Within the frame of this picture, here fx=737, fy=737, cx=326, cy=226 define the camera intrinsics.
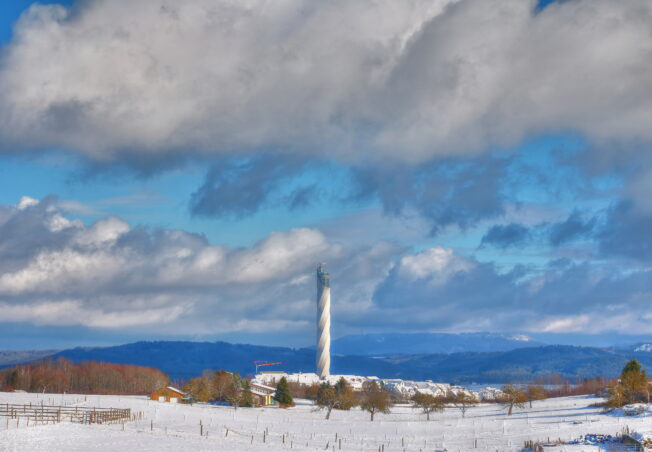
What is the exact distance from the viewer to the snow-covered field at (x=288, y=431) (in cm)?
7550

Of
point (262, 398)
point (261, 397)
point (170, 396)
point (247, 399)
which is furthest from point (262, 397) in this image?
point (170, 396)

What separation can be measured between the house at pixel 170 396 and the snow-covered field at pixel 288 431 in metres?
12.5

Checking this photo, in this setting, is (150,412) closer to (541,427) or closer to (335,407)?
(335,407)

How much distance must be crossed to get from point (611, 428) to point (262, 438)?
1839 inches

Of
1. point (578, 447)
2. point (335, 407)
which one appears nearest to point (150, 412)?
point (335, 407)

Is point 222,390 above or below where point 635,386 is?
above

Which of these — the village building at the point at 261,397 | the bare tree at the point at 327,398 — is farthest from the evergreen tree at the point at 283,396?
the bare tree at the point at 327,398

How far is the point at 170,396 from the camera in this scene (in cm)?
16475

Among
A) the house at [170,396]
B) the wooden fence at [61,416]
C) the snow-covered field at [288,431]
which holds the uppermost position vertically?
the house at [170,396]

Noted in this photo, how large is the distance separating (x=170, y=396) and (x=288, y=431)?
62.7 meters

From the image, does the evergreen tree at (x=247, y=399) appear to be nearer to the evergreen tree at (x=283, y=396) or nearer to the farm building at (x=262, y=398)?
the farm building at (x=262, y=398)

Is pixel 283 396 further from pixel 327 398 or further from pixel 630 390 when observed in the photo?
pixel 630 390

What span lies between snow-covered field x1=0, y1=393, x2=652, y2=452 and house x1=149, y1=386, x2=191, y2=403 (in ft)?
41.1

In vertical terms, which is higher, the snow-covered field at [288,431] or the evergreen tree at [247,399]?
the evergreen tree at [247,399]
